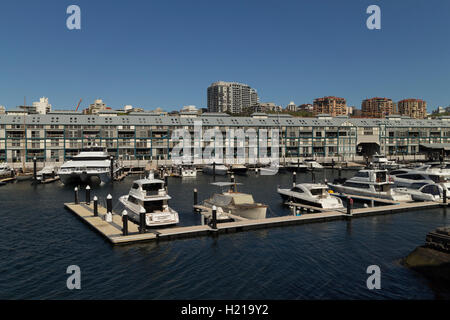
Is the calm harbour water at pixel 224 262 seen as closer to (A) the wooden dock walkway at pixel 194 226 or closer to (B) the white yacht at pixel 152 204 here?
(A) the wooden dock walkway at pixel 194 226

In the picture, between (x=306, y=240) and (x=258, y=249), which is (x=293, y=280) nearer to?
(x=258, y=249)

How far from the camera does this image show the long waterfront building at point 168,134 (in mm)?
109500

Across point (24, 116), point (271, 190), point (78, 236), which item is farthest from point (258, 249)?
point (24, 116)

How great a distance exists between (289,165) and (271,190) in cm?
4526

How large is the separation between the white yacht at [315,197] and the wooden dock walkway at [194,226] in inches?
93.4

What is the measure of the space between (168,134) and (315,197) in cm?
8395

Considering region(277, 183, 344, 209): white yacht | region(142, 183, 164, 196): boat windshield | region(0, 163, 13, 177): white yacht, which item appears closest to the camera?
region(142, 183, 164, 196): boat windshield

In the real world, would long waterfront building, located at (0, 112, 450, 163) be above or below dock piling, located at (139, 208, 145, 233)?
above

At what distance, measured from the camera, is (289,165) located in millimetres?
109438

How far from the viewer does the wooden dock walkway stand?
1200 inches

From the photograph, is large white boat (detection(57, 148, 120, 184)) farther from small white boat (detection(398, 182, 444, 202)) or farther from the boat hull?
small white boat (detection(398, 182, 444, 202))

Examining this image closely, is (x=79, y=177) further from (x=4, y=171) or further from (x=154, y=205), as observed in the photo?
(x=154, y=205)

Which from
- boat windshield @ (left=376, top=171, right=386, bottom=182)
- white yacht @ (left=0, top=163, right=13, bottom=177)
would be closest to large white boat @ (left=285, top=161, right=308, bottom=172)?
boat windshield @ (left=376, top=171, right=386, bottom=182)

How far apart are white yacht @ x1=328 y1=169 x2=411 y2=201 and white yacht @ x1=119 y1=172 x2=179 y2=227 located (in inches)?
1146
